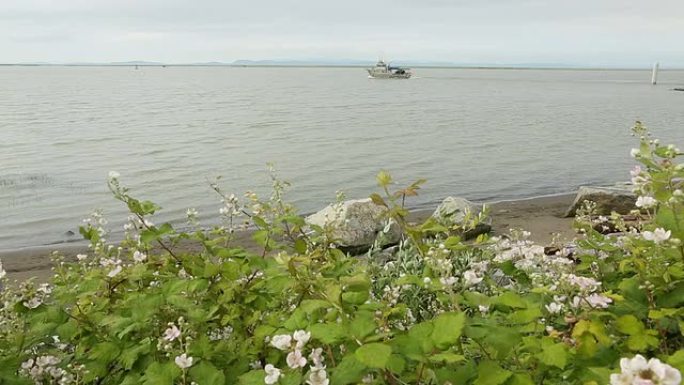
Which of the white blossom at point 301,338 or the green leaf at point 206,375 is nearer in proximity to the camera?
the white blossom at point 301,338

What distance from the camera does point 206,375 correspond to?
208cm

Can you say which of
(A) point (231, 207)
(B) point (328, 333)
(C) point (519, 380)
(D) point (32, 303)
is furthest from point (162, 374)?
(A) point (231, 207)

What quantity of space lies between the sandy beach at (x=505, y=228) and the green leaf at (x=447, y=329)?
795 cm

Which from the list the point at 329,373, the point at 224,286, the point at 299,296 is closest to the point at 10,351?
the point at 224,286

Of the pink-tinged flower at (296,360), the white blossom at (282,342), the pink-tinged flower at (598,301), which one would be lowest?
the pink-tinged flower at (296,360)

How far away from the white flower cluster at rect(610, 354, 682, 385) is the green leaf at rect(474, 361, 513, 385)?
1.46 feet

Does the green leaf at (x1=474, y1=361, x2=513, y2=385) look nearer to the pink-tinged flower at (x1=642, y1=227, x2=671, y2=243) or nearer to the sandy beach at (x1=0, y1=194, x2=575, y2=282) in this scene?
the pink-tinged flower at (x1=642, y1=227, x2=671, y2=243)

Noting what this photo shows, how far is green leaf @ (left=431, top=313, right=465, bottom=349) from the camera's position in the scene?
1678 millimetres

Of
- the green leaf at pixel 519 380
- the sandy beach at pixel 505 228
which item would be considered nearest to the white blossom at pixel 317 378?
the green leaf at pixel 519 380

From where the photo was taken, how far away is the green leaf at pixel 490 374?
1.72m

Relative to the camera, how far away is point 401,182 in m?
18.7

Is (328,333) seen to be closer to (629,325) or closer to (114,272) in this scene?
(629,325)

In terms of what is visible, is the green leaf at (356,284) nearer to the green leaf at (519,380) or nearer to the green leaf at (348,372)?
the green leaf at (348,372)

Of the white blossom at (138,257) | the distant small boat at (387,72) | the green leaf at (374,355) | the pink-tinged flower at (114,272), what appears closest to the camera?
the green leaf at (374,355)
